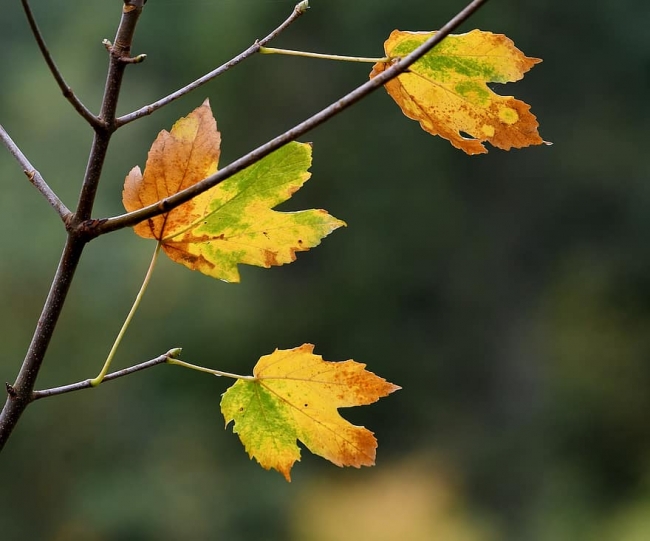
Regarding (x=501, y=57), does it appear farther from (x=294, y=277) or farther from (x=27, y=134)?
(x=294, y=277)

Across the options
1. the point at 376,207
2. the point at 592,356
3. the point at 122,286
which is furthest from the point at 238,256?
the point at 592,356

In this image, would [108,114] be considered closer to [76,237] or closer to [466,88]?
[76,237]

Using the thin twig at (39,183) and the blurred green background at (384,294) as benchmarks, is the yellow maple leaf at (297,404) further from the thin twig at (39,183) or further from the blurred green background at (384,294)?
the blurred green background at (384,294)

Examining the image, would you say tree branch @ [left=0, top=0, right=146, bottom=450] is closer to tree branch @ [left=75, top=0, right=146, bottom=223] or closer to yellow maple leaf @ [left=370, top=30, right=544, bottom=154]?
tree branch @ [left=75, top=0, right=146, bottom=223]

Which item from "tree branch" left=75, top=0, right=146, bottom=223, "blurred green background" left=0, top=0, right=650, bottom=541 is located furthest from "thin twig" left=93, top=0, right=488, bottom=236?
"blurred green background" left=0, top=0, right=650, bottom=541

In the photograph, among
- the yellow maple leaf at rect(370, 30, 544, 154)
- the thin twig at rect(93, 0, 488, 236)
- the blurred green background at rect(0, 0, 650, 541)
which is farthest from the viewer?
the blurred green background at rect(0, 0, 650, 541)

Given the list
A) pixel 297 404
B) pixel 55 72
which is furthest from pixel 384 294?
pixel 55 72
